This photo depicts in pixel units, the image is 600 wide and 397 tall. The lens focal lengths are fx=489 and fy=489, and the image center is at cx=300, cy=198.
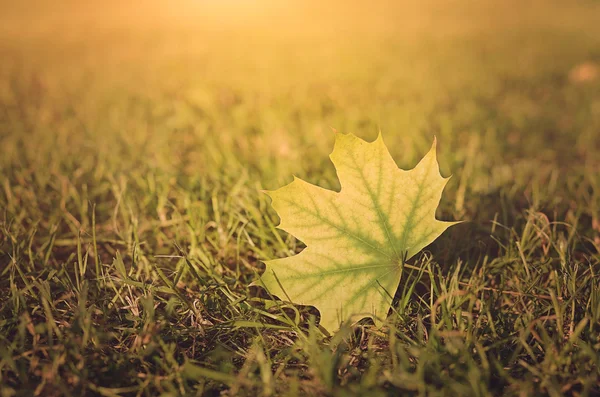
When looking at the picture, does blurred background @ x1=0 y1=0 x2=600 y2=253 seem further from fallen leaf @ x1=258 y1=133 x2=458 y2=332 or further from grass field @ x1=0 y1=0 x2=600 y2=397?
fallen leaf @ x1=258 y1=133 x2=458 y2=332

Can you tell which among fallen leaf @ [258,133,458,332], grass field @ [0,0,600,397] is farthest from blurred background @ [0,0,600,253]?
fallen leaf @ [258,133,458,332]

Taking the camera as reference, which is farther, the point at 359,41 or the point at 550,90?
the point at 359,41

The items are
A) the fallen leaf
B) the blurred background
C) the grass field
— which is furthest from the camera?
the blurred background

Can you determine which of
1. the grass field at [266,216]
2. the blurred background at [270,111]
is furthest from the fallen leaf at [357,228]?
the blurred background at [270,111]

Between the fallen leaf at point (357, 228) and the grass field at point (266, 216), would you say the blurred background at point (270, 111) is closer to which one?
the grass field at point (266, 216)

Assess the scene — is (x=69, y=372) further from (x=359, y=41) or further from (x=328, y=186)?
(x=359, y=41)

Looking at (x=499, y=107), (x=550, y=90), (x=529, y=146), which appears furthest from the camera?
(x=550, y=90)

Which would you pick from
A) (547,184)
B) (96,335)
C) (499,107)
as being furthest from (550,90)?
(96,335)

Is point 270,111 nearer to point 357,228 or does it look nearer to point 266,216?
point 266,216
